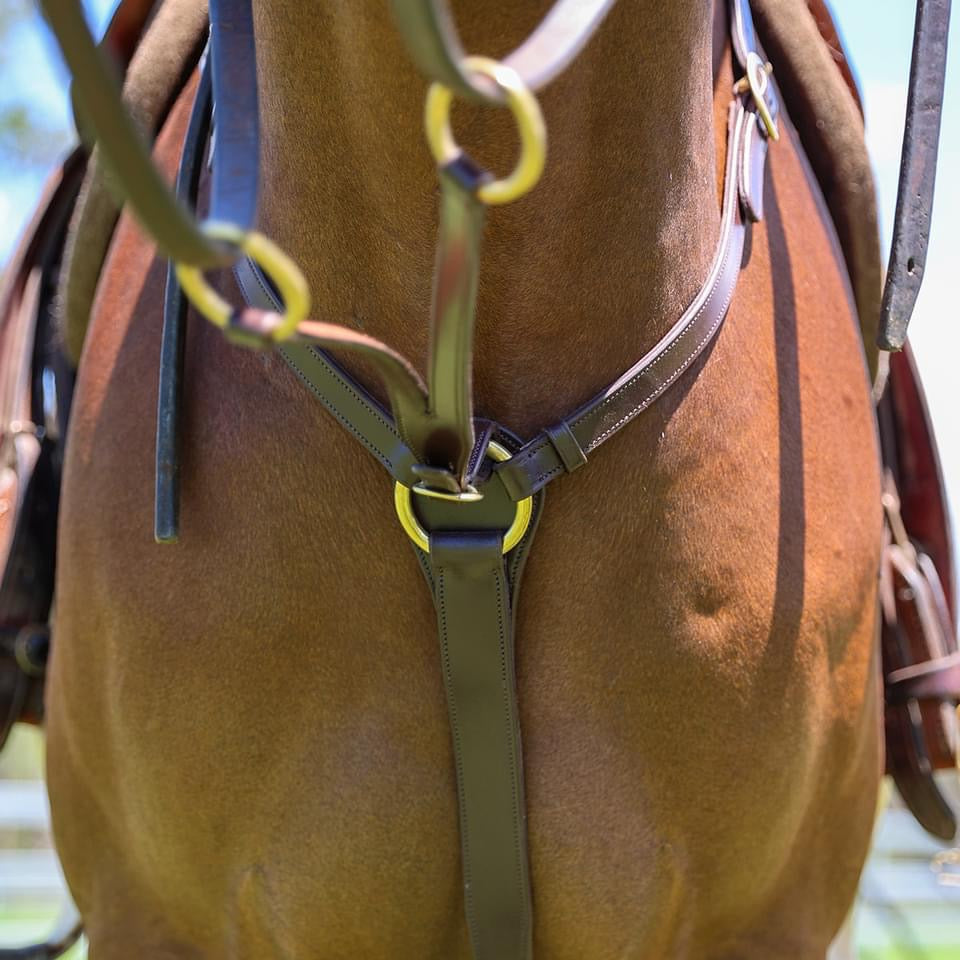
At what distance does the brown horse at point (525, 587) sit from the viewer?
1.72 meters

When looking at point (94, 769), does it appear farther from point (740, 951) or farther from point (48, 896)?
point (48, 896)

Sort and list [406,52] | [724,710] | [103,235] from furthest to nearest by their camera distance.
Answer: [103,235] < [724,710] < [406,52]

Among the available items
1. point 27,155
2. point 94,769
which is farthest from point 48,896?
point 27,155

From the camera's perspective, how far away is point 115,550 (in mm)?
1949

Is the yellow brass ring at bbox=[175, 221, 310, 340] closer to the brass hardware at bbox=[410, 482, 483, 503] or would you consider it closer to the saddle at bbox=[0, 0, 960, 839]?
the brass hardware at bbox=[410, 482, 483, 503]

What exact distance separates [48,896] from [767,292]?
815 centimetres

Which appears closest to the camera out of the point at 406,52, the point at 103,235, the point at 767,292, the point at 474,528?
the point at 406,52

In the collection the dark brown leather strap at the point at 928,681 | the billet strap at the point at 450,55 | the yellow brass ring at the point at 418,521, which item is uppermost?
the billet strap at the point at 450,55

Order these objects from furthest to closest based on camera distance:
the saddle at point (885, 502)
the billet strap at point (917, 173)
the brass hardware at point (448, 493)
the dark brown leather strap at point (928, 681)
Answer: the dark brown leather strap at point (928, 681) → the saddle at point (885, 502) → the billet strap at point (917, 173) → the brass hardware at point (448, 493)

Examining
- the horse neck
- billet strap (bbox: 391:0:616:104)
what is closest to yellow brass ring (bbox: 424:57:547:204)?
billet strap (bbox: 391:0:616:104)

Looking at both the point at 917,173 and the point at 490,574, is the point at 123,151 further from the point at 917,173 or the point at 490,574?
the point at 917,173

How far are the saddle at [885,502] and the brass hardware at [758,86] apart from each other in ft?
0.97

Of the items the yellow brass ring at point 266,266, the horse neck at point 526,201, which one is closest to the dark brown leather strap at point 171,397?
the horse neck at point 526,201

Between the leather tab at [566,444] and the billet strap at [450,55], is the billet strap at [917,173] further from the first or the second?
the billet strap at [450,55]
